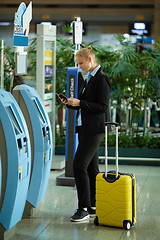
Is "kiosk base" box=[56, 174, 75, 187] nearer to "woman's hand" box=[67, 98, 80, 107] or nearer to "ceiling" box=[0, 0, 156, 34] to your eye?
"woman's hand" box=[67, 98, 80, 107]

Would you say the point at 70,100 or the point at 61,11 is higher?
the point at 61,11

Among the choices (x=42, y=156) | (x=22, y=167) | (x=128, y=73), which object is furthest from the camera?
(x=128, y=73)

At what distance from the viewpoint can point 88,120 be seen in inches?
155

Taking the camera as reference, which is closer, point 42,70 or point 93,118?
point 93,118

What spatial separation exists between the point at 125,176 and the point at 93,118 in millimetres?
571

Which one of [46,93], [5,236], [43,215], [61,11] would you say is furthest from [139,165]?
[61,11]

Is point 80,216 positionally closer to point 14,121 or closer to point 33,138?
point 33,138

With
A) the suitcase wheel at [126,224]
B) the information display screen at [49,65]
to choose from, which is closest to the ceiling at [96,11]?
the information display screen at [49,65]

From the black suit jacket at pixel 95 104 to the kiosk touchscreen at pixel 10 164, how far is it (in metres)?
0.70

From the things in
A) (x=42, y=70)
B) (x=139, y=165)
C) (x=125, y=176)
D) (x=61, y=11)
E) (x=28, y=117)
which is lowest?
(x=139, y=165)

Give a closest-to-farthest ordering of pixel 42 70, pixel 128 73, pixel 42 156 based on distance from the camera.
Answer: pixel 42 156
pixel 42 70
pixel 128 73

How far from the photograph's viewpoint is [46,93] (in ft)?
21.0

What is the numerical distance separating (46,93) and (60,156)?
1139mm

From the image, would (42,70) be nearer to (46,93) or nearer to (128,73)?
(46,93)
